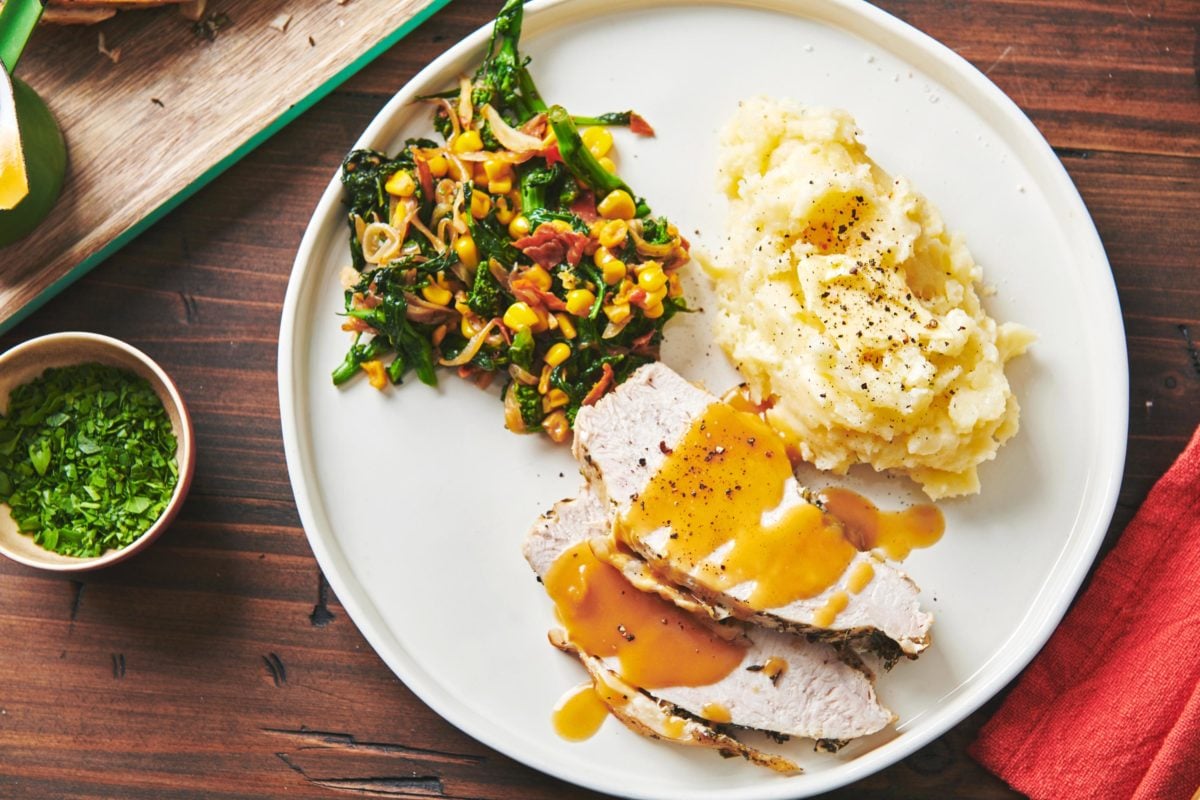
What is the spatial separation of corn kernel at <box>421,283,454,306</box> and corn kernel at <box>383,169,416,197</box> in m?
0.39

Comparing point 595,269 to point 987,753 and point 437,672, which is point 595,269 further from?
point 987,753

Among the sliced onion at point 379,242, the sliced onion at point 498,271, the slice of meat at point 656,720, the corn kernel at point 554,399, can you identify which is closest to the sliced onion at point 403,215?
the sliced onion at point 379,242

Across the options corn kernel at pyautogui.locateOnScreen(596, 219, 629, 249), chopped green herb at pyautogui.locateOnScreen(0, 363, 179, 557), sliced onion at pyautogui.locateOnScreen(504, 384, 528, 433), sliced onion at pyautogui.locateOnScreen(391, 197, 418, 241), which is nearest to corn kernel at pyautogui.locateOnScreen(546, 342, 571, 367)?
sliced onion at pyautogui.locateOnScreen(504, 384, 528, 433)

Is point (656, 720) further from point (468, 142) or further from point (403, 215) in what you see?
point (468, 142)

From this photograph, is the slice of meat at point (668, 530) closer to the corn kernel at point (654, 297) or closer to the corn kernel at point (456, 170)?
the corn kernel at point (654, 297)

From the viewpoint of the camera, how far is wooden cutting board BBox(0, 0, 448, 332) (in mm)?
Result: 3840

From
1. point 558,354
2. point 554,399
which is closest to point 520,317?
point 558,354

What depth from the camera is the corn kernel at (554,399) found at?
363 cm

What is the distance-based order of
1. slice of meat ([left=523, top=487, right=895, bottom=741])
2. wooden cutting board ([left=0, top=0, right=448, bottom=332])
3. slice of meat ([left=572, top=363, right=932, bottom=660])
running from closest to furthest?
slice of meat ([left=572, top=363, right=932, bottom=660])
slice of meat ([left=523, top=487, right=895, bottom=741])
wooden cutting board ([left=0, top=0, right=448, bottom=332])

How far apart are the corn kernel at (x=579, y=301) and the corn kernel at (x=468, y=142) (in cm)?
74

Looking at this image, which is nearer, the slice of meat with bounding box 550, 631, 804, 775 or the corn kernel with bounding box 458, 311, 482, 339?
→ the slice of meat with bounding box 550, 631, 804, 775

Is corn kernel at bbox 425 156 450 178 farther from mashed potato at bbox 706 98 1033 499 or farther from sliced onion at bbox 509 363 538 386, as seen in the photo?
mashed potato at bbox 706 98 1033 499

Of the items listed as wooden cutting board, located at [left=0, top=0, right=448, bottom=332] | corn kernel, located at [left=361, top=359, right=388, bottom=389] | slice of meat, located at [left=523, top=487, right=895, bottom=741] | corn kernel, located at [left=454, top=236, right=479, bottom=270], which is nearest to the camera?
slice of meat, located at [left=523, top=487, right=895, bottom=741]

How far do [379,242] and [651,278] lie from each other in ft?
3.76
